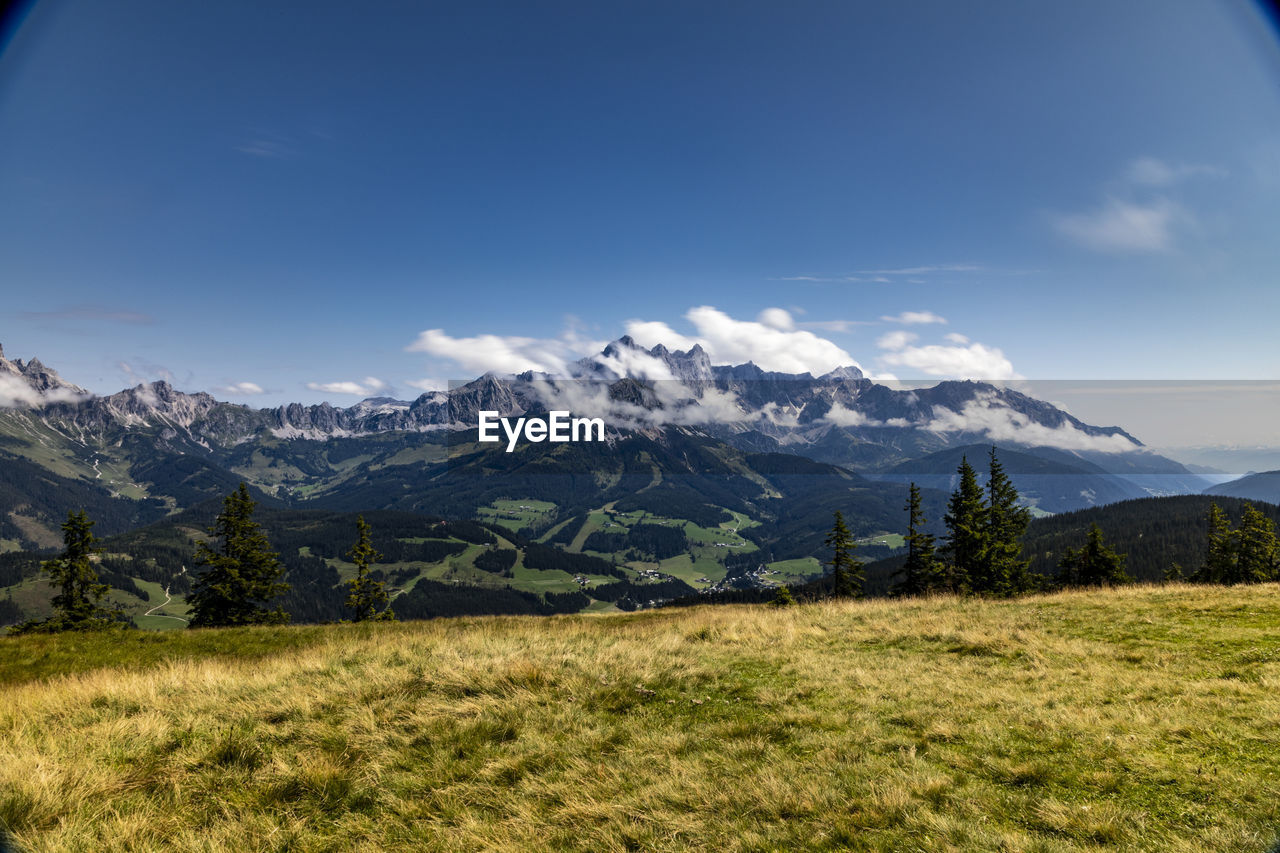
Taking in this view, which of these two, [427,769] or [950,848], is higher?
[950,848]

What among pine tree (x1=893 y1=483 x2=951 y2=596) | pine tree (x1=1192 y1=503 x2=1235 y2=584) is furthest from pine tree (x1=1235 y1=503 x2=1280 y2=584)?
pine tree (x1=893 y1=483 x2=951 y2=596)

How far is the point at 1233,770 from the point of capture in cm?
706

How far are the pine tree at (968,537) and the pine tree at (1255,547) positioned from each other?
26.4m

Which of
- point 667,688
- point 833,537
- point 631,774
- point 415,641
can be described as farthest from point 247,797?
point 833,537

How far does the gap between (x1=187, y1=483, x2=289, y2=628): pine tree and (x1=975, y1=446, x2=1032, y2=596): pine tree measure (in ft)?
213

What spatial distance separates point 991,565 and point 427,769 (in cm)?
5478

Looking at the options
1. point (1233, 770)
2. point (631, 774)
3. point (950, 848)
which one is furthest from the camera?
point (631, 774)

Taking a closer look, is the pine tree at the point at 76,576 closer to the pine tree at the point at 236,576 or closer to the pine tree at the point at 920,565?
the pine tree at the point at 236,576

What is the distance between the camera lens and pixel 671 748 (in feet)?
28.1

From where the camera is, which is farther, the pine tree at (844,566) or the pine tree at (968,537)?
the pine tree at (844,566)

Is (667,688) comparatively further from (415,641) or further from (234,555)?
(234,555)

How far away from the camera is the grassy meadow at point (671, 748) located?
613cm

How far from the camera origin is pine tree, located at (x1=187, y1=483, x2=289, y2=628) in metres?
44.0

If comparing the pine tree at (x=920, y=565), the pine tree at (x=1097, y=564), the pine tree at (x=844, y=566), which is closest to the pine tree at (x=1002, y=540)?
the pine tree at (x=920, y=565)
